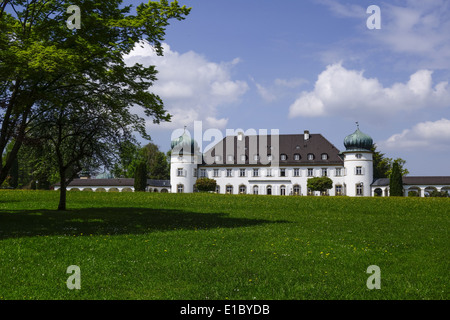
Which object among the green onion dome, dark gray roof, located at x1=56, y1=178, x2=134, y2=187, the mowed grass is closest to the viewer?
the mowed grass

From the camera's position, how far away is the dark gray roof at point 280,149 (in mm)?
76812

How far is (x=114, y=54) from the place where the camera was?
60.4ft

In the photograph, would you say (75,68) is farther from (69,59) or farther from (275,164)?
(275,164)

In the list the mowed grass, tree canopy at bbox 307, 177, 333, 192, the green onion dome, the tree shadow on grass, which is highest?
the green onion dome

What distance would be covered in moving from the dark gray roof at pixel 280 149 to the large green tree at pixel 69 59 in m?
57.8

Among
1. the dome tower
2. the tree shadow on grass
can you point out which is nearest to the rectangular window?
the dome tower

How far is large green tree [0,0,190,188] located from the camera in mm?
16020

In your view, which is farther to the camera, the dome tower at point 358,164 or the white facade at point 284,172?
the white facade at point 284,172

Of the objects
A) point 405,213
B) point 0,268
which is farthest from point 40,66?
point 405,213

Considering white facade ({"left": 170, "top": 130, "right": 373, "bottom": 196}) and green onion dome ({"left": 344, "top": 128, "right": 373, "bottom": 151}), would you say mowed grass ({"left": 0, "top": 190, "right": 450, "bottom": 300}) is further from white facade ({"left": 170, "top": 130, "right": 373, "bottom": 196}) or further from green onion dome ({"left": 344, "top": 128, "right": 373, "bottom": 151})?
green onion dome ({"left": 344, "top": 128, "right": 373, "bottom": 151})

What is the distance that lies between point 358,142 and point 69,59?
6434 cm

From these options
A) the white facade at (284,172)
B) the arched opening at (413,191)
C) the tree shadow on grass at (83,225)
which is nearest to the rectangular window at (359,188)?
the white facade at (284,172)

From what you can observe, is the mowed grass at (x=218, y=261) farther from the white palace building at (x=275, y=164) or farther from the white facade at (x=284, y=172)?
the white palace building at (x=275, y=164)
